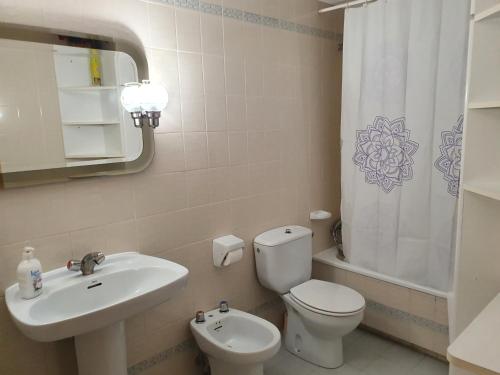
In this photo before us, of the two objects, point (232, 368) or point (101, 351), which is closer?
point (101, 351)

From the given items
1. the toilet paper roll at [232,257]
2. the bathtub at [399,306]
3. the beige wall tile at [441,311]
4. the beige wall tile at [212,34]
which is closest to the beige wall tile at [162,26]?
the beige wall tile at [212,34]

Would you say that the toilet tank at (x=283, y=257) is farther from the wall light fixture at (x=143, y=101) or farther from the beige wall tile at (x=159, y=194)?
the wall light fixture at (x=143, y=101)

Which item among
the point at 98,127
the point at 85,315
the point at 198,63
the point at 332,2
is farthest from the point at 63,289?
the point at 332,2

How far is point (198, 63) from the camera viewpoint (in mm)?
1949

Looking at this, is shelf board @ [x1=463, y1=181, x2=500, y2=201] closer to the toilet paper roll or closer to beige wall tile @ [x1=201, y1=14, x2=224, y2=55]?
the toilet paper roll

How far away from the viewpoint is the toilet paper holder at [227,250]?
207 centimetres

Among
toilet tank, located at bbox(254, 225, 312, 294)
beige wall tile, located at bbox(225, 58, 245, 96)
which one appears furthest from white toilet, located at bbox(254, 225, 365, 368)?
beige wall tile, located at bbox(225, 58, 245, 96)

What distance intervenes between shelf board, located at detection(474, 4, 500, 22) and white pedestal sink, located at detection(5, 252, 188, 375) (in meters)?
1.43

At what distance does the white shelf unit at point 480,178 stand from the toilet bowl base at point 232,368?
0.92 meters

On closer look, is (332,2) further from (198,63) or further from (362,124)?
(198,63)

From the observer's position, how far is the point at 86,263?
1.56 meters

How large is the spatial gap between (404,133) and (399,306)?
3.49 ft

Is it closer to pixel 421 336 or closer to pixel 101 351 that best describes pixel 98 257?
pixel 101 351

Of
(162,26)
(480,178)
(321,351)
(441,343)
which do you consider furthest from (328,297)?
(162,26)
